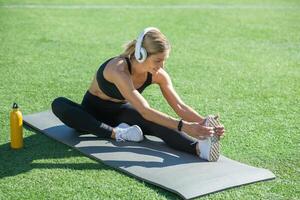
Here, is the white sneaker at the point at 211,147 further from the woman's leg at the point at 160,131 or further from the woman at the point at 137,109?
the woman's leg at the point at 160,131

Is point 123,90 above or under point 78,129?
above

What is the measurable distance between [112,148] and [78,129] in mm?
427

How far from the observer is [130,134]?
4820 millimetres

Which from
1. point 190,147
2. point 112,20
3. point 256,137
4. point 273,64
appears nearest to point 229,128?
point 256,137

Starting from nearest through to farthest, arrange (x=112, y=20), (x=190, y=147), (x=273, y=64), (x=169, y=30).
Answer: (x=190, y=147) → (x=273, y=64) → (x=169, y=30) → (x=112, y=20)

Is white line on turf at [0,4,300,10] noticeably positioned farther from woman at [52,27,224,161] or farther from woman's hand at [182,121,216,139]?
woman's hand at [182,121,216,139]

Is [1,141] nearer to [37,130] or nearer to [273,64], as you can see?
[37,130]

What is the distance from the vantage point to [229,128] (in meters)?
5.37

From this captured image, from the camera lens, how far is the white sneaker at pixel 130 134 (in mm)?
4820

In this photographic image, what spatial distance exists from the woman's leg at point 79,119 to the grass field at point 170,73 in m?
0.24

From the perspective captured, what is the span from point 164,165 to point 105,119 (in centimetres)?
94

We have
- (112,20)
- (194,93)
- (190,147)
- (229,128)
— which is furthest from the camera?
(112,20)

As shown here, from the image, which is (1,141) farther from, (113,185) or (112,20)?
(112,20)

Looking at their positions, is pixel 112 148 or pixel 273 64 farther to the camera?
pixel 273 64
